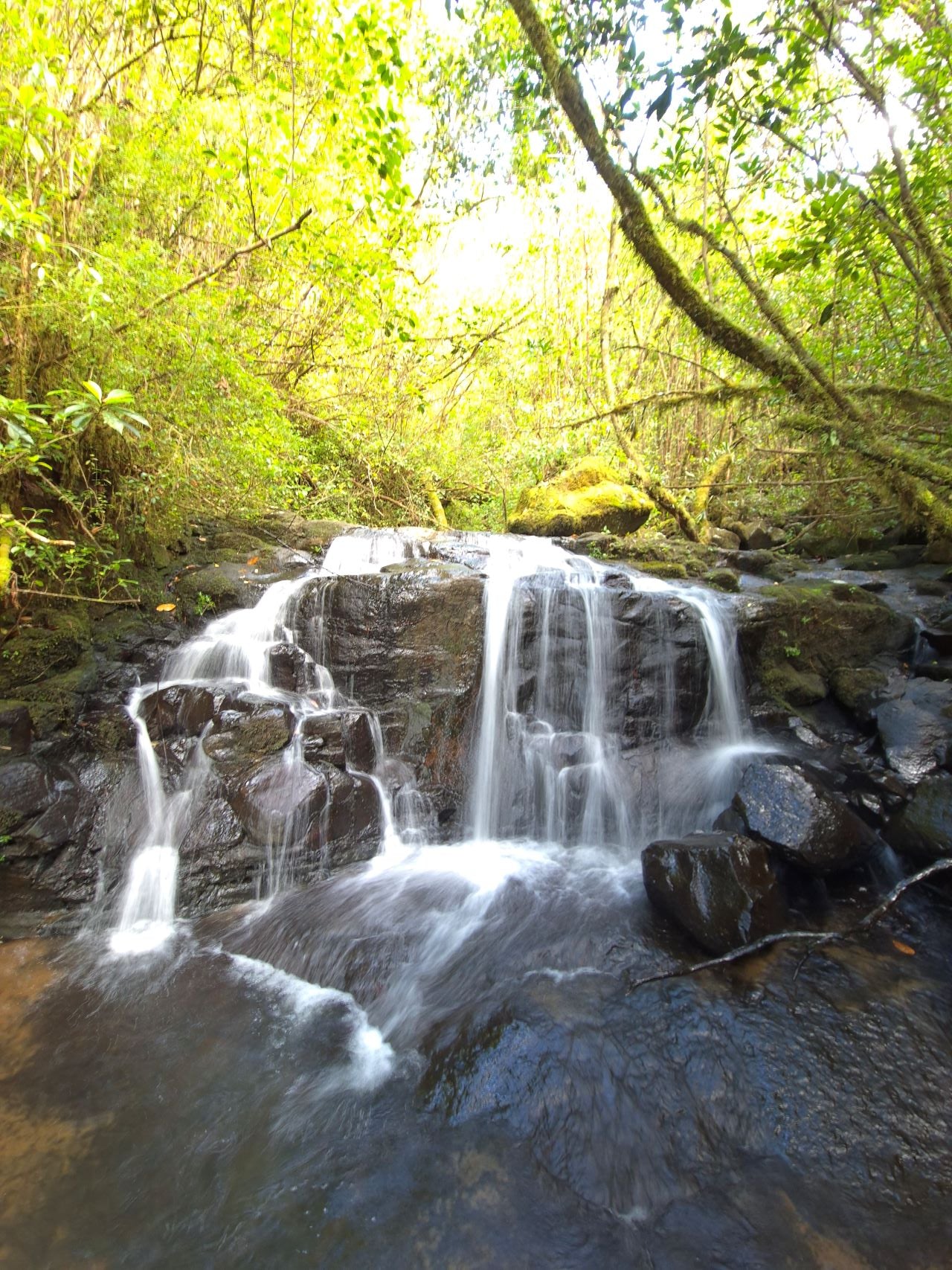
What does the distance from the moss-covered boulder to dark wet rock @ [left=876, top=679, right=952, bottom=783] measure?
6.39 m

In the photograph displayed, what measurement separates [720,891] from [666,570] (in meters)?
5.20

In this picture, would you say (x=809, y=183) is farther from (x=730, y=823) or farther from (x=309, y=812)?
(x=309, y=812)

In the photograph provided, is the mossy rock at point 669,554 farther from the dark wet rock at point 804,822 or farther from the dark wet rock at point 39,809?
the dark wet rock at point 39,809

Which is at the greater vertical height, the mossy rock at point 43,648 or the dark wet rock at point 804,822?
the mossy rock at point 43,648

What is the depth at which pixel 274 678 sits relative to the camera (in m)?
5.62

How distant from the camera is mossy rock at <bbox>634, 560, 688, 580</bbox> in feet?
25.8

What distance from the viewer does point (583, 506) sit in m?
11.2

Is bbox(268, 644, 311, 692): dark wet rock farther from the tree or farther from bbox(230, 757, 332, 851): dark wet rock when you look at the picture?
the tree

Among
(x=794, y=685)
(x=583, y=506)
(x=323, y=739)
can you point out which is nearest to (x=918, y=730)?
(x=794, y=685)

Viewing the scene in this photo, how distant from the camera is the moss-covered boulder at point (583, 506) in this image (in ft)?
36.2

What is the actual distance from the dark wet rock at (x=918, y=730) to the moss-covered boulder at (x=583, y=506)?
6.39 meters

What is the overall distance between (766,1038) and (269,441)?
6.44 meters

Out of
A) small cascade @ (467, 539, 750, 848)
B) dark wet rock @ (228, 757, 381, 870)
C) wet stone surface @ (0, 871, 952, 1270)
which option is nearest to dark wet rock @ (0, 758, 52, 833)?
wet stone surface @ (0, 871, 952, 1270)

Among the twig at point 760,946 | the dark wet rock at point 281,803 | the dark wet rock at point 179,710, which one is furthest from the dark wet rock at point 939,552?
the dark wet rock at point 179,710
